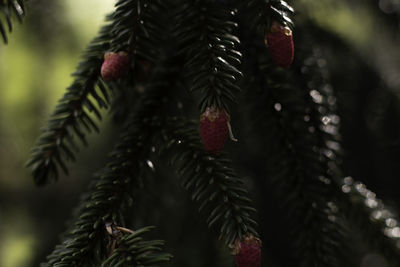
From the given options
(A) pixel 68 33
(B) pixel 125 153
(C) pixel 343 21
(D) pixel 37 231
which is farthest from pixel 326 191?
(A) pixel 68 33

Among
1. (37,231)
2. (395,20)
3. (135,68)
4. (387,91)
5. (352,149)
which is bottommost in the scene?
(37,231)

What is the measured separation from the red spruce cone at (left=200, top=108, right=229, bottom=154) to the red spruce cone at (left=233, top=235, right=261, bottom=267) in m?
0.14

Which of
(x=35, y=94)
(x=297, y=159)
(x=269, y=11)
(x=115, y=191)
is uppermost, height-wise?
(x=269, y=11)

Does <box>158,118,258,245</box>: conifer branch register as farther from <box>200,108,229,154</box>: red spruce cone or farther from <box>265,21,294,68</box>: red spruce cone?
<box>265,21,294,68</box>: red spruce cone

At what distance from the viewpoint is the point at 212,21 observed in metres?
0.76

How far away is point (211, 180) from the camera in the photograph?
774 mm

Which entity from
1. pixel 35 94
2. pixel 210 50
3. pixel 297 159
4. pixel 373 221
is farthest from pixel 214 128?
pixel 35 94

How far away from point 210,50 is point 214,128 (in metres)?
0.12

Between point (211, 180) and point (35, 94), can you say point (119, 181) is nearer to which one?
point (211, 180)

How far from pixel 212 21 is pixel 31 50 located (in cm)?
145

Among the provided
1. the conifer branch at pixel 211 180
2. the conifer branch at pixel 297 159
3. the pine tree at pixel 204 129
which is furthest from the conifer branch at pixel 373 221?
the conifer branch at pixel 211 180

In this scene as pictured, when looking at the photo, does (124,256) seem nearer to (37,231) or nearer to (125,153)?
(125,153)

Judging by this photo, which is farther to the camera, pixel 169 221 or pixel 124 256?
pixel 169 221

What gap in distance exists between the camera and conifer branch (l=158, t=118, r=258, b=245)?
28.2 inches
